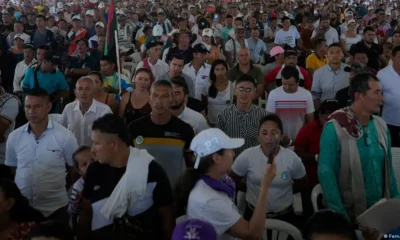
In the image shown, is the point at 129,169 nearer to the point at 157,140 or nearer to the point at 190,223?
the point at 190,223

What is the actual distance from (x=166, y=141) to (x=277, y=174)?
0.92 metres

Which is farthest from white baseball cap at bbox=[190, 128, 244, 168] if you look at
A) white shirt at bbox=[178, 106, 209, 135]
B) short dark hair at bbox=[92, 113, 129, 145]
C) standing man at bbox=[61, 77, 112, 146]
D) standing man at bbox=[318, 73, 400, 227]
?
standing man at bbox=[61, 77, 112, 146]

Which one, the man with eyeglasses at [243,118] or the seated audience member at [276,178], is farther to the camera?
the man with eyeglasses at [243,118]

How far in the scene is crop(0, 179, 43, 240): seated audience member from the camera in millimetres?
2872

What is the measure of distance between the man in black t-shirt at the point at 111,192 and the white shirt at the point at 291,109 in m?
2.53

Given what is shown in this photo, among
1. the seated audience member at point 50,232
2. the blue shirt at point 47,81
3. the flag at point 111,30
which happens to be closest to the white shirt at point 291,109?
the flag at point 111,30

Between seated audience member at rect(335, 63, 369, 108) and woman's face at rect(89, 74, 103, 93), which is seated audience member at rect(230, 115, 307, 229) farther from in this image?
woman's face at rect(89, 74, 103, 93)

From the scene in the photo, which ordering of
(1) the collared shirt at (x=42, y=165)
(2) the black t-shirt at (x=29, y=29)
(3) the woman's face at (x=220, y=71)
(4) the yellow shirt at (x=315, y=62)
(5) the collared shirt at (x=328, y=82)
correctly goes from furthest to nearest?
1. (2) the black t-shirt at (x=29, y=29)
2. (4) the yellow shirt at (x=315, y=62)
3. (5) the collared shirt at (x=328, y=82)
4. (3) the woman's face at (x=220, y=71)
5. (1) the collared shirt at (x=42, y=165)

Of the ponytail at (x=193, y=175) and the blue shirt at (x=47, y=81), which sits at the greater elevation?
the blue shirt at (x=47, y=81)

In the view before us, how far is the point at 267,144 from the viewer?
3.90 metres

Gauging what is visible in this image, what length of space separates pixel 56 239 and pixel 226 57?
22.9ft

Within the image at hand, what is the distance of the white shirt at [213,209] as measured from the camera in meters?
2.58

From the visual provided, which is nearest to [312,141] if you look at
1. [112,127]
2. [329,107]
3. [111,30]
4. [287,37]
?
[329,107]

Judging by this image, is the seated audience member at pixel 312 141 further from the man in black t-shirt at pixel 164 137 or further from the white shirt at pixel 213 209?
the white shirt at pixel 213 209
